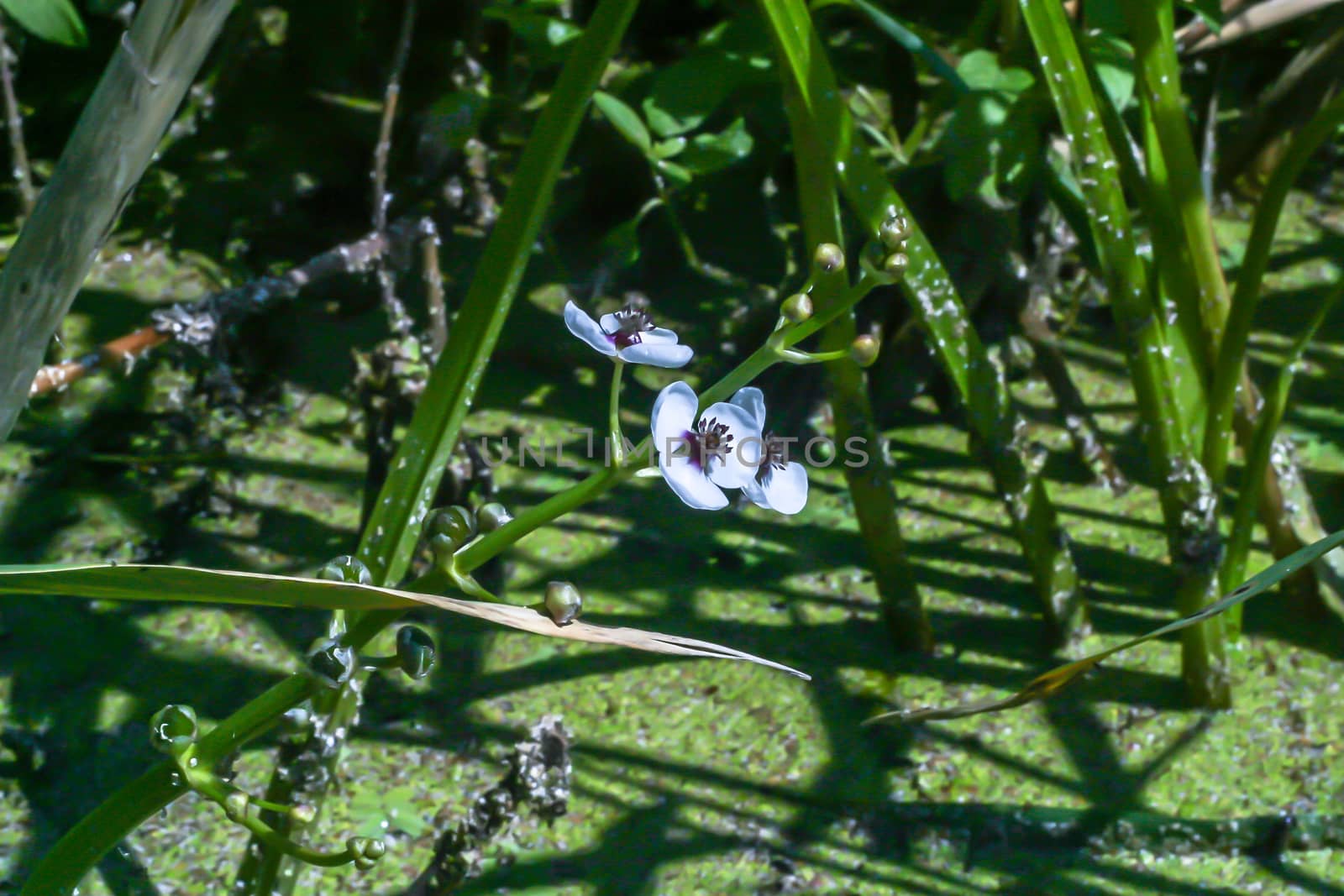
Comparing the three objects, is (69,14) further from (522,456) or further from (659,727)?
(659,727)

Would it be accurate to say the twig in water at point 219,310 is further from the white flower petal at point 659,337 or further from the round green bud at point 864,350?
the round green bud at point 864,350

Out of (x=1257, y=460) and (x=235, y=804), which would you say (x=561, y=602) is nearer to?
(x=235, y=804)

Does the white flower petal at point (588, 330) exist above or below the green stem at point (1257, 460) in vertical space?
above

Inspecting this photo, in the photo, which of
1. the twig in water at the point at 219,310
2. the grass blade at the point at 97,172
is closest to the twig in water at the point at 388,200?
the twig in water at the point at 219,310

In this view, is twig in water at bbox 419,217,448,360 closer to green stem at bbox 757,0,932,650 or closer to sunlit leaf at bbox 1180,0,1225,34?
green stem at bbox 757,0,932,650

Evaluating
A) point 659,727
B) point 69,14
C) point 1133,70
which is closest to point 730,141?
point 1133,70

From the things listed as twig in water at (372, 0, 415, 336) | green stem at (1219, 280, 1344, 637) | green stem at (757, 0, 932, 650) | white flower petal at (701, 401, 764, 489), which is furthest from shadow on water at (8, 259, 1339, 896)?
white flower petal at (701, 401, 764, 489)

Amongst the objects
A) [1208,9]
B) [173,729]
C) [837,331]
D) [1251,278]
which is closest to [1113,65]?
[1208,9]
